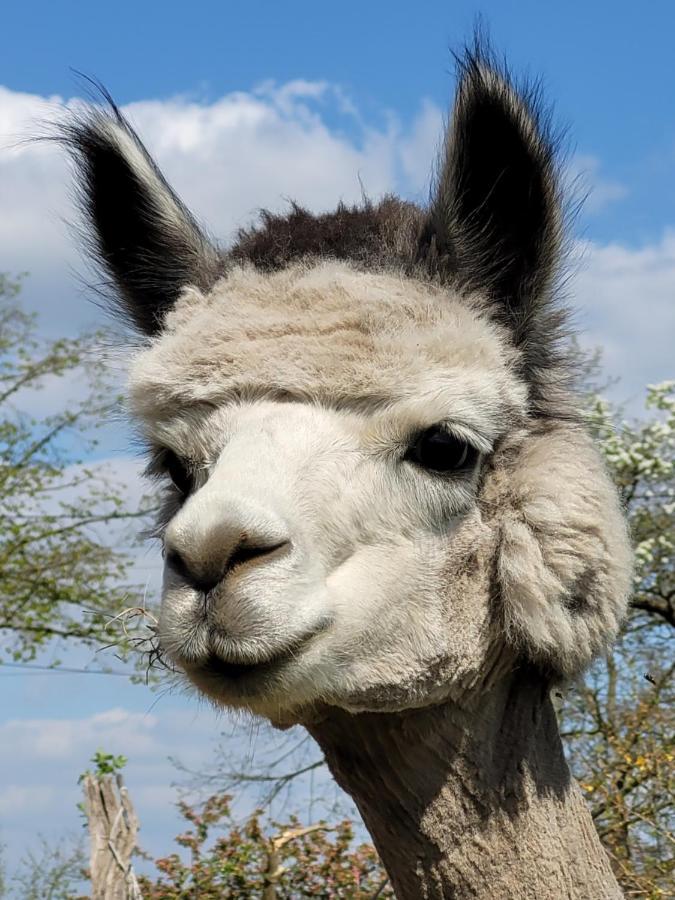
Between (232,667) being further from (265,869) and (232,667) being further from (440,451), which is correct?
(265,869)

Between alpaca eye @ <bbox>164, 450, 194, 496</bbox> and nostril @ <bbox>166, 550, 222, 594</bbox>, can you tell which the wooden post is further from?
nostril @ <bbox>166, 550, 222, 594</bbox>

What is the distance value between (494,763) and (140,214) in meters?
2.25

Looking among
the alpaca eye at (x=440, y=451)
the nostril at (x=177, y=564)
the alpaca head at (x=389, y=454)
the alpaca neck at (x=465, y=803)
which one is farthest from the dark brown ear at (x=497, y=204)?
the nostril at (x=177, y=564)

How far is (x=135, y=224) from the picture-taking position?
3.98 m

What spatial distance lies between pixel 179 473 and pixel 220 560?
32.6 inches

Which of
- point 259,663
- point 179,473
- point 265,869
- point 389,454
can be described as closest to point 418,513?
point 389,454

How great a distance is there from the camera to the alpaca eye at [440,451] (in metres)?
3.09

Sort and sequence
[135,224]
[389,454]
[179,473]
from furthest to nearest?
1. [135,224]
2. [179,473]
3. [389,454]

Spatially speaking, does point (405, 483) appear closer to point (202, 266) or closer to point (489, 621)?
point (489, 621)

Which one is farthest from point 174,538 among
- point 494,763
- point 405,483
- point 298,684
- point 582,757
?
point 582,757

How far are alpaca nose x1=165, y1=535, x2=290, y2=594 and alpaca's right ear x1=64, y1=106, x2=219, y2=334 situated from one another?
1.39m

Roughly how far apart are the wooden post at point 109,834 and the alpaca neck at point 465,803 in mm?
5934

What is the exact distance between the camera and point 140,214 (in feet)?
12.9

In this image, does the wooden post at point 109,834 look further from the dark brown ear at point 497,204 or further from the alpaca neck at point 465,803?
the dark brown ear at point 497,204
